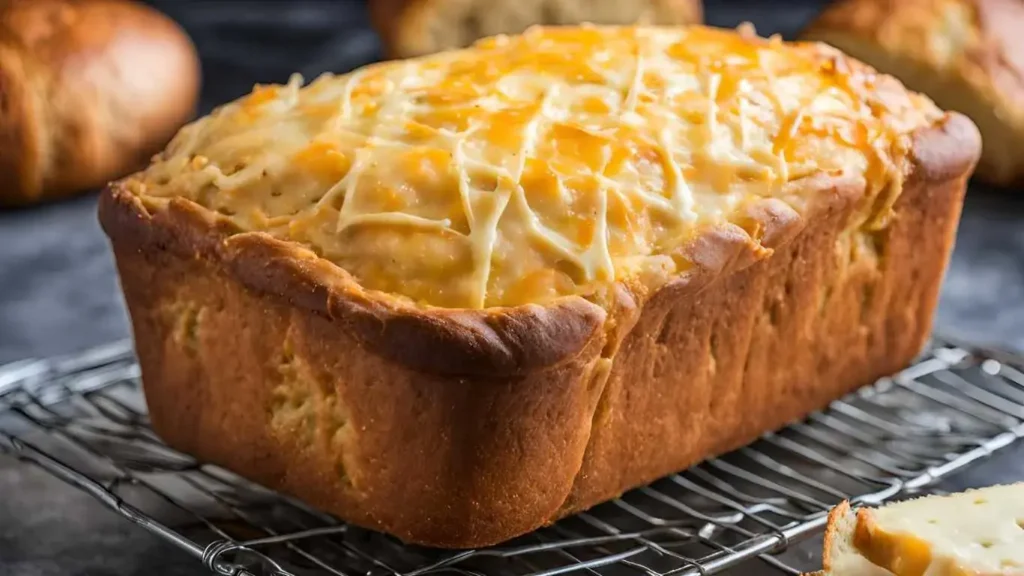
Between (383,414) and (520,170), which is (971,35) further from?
(383,414)

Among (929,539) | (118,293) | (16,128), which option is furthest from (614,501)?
(16,128)

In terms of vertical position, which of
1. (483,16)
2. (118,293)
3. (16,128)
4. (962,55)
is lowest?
(118,293)

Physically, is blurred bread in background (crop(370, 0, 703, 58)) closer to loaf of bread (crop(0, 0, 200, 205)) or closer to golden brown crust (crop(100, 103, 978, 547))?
loaf of bread (crop(0, 0, 200, 205))

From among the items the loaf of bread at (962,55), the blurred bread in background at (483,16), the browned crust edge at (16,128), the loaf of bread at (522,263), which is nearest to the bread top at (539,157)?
the loaf of bread at (522,263)

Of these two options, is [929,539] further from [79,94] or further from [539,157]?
[79,94]

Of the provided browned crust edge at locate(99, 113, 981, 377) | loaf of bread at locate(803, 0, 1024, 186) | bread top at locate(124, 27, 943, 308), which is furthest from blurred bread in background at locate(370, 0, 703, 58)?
browned crust edge at locate(99, 113, 981, 377)
